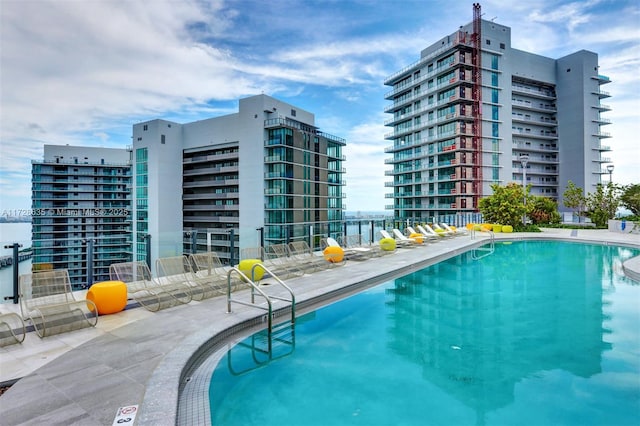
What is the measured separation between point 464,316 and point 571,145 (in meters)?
54.7

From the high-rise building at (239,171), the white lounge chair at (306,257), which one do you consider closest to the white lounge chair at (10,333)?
the white lounge chair at (306,257)

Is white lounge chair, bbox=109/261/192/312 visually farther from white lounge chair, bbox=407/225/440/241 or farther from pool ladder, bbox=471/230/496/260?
white lounge chair, bbox=407/225/440/241

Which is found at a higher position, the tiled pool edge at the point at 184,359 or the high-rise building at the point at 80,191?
the high-rise building at the point at 80,191

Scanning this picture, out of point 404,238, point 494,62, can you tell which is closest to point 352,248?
point 404,238

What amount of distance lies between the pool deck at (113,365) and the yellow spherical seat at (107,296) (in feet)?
0.55

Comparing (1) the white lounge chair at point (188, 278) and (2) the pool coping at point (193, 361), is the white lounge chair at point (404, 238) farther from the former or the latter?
(1) the white lounge chair at point (188, 278)

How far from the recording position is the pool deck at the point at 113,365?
10.0 feet

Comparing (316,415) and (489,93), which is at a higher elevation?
(489,93)

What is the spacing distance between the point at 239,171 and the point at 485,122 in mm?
31525

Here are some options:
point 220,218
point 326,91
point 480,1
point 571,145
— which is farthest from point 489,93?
point 220,218

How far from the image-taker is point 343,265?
1088 centimetres

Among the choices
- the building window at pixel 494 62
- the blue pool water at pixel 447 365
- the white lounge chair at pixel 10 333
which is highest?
the building window at pixel 494 62

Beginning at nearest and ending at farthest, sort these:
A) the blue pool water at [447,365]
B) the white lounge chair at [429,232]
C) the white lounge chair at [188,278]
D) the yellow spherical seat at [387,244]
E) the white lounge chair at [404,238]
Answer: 1. the blue pool water at [447,365]
2. the white lounge chair at [188,278]
3. the yellow spherical seat at [387,244]
4. the white lounge chair at [404,238]
5. the white lounge chair at [429,232]

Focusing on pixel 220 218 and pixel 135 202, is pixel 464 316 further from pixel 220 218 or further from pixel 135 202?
pixel 135 202
